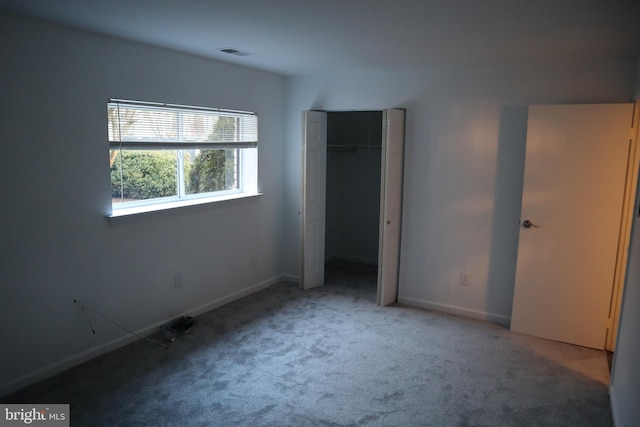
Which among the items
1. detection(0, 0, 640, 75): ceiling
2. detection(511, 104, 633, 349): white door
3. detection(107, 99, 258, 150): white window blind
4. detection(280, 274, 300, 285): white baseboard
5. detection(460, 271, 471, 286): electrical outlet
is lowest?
detection(280, 274, 300, 285): white baseboard

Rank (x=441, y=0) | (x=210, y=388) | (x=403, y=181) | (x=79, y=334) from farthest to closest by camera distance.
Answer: (x=403, y=181), (x=79, y=334), (x=210, y=388), (x=441, y=0)

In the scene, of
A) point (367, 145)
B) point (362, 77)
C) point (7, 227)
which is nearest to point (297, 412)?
point (7, 227)

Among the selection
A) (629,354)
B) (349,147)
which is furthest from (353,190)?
(629,354)

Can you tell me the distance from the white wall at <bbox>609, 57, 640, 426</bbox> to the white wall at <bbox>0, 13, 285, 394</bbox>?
3.23m

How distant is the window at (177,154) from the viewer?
3.45 metres

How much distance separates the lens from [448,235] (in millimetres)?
4305

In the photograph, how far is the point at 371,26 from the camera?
2707 millimetres

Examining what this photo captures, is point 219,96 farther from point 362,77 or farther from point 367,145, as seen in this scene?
point 367,145

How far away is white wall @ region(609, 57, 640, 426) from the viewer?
7.47ft

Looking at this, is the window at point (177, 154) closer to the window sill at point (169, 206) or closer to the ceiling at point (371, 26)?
the window sill at point (169, 206)

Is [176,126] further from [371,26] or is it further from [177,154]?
[371,26]

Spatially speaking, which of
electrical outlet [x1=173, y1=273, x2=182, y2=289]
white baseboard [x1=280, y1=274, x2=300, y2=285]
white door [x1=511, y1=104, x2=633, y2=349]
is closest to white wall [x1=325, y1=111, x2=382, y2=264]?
white baseboard [x1=280, y1=274, x2=300, y2=285]

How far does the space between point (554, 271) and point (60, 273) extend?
3714 millimetres

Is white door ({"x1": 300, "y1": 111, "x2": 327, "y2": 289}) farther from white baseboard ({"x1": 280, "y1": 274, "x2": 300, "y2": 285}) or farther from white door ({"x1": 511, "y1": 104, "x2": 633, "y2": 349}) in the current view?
white door ({"x1": 511, "y1": 104, "x2": 633, "y2": 349})
